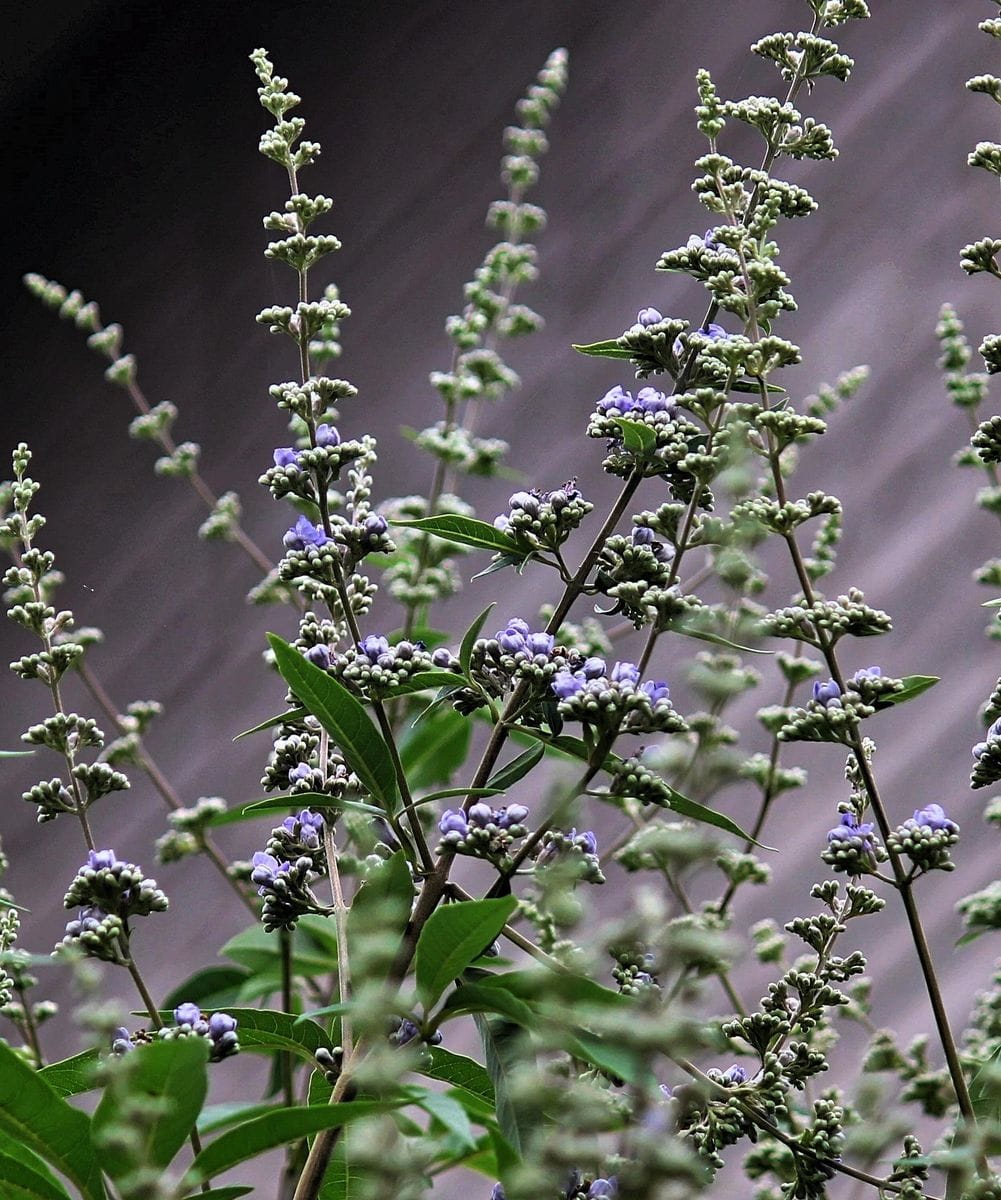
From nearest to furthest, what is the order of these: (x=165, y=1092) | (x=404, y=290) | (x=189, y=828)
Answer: (x=165, y=1092), (x=189, y=828), (x=404, y=290)

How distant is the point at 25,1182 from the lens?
374mm

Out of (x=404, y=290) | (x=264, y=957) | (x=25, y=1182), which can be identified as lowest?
(x=25, y=1182)

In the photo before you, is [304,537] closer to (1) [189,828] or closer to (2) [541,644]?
(2) [541,644]

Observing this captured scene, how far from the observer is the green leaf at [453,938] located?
0.37 meters

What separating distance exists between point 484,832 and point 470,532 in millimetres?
135

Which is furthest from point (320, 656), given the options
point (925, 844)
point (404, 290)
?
point (404, 290)

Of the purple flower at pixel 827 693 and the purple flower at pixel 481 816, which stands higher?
the purple flower at pixel 827 693

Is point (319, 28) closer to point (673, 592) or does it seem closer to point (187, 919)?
point (187, 919)

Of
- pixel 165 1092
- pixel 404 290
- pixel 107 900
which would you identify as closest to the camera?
pixel 165 1092

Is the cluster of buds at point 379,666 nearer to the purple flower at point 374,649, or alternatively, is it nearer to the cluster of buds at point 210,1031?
the purple flower at point 374,649

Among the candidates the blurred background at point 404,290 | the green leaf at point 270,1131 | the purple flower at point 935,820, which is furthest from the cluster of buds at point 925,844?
the blurred background at point 404,290

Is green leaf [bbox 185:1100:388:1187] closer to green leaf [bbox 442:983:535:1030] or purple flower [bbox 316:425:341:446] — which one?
green leaf [bbox 442:983:535:1030]

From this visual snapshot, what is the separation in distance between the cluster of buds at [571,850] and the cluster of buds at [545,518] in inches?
4.4

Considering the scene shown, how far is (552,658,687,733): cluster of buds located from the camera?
40 centimetres
